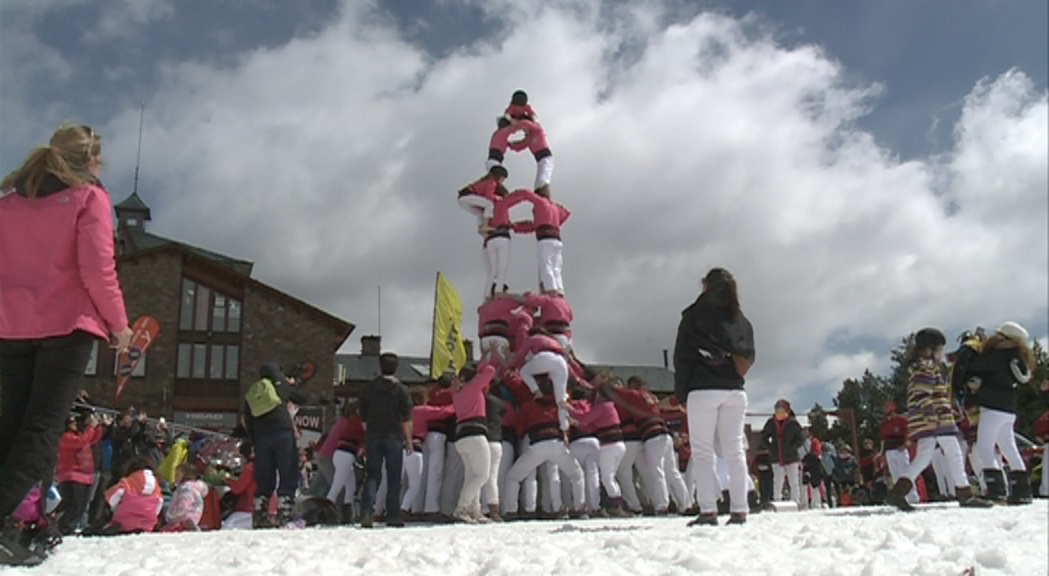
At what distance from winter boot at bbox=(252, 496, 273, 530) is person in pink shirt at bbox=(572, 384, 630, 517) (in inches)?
144

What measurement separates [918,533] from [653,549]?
180 centimetres

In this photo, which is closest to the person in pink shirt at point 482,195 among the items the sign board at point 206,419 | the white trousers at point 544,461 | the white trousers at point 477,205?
the white trousers at point 477,205

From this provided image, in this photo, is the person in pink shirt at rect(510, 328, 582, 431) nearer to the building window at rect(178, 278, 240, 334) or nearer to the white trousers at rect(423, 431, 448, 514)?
the white trousers at rect(423, 431, 448, 514)

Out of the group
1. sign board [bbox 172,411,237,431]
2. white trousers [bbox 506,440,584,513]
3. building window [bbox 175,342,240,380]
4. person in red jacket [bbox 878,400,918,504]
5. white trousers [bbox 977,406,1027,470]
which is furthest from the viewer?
building window [bbox 175,342,240,380]

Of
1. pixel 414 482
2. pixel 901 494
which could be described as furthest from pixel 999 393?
pixel 414 482

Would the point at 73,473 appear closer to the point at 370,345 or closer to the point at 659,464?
the point at 659,464

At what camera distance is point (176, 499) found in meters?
8.65

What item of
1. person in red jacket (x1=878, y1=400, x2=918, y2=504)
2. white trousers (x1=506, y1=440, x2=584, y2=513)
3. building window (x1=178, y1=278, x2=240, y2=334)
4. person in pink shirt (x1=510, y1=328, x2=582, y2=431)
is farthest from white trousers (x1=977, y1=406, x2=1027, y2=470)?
building window (x1=178, y1=278, x2=240, y2=334)

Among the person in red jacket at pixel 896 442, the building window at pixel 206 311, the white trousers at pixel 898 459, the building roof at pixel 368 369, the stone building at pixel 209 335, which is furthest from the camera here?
the building roof at pixel 368 369

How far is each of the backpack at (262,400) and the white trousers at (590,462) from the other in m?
3.55

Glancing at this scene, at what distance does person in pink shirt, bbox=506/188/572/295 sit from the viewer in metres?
11.8

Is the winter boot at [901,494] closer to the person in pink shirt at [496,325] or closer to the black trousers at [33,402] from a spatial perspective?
the person in pink shirt at [496,325]

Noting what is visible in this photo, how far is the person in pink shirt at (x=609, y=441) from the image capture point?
385 inches

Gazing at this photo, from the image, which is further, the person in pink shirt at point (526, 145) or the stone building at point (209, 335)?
the stone building at point (209, 335)
